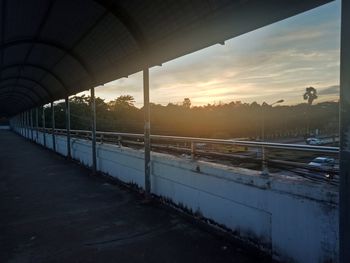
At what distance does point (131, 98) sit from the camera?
104m

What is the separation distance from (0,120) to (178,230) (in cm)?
9652

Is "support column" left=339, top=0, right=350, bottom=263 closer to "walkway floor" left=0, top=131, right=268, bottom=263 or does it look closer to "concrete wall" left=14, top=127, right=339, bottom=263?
"concrete wall" left=14, top=127, right=339, bottom=263

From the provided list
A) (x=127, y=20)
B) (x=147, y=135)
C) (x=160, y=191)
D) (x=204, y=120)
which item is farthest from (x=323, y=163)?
(x=204, y=120)

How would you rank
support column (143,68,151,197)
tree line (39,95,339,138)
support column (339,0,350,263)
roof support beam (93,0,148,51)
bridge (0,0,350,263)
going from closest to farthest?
support column (339,0,350,263), bridge (0,0,350,263), roof support beam (93,0,148,51), support column (143,68,151,197), tree line (39,95,339,138)

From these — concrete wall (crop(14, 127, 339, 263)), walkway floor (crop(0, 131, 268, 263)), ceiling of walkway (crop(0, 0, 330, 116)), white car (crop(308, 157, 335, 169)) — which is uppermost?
ceiling of walkway (crop(0, 0, 330, 116))

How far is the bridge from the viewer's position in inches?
145

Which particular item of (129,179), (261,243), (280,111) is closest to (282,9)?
(261,243)

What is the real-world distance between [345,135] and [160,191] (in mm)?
4782

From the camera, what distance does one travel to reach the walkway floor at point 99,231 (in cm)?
450

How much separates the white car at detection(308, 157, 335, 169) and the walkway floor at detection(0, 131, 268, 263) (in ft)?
4.53

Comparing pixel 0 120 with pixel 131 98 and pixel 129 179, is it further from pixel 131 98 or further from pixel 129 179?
pixel 129 179

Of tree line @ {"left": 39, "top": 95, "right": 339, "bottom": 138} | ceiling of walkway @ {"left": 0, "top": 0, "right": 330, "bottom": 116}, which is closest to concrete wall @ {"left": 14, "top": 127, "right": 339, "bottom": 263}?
ceiling of walkway @ {"left": 0, "top": 0, "right": 330, "bottom": 116}

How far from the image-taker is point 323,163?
3.67 meters

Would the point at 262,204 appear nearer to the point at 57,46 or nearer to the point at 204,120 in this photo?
the point at 57,46
